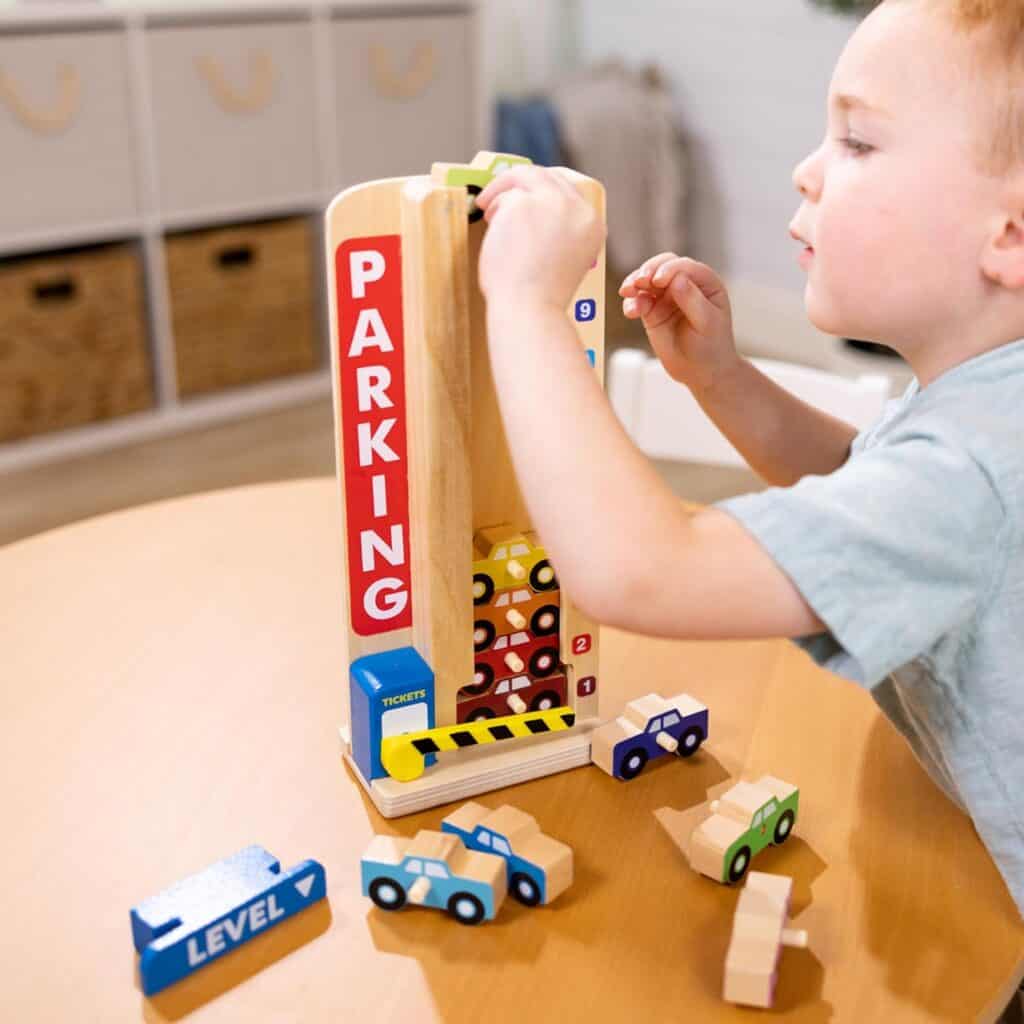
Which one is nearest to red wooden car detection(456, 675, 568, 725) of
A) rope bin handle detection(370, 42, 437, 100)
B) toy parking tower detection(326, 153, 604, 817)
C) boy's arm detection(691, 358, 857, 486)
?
toy parking tower detection(326, 153, 604, 817)

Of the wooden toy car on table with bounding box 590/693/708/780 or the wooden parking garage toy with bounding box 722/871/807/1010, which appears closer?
the wooden parking garage toy with bounding box 722/871/807/1010

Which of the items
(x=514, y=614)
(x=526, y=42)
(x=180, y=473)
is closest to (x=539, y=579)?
(x=514, y=614)

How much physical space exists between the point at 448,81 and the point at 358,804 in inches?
111

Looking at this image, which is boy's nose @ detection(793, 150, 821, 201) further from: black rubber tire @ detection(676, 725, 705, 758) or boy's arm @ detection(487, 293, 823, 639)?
black rubber tire @ detection(676, 725, 705, 758)

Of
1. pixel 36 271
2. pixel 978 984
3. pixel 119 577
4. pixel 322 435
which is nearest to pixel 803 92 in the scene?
pixel 322 435

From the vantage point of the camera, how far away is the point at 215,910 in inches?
24.9

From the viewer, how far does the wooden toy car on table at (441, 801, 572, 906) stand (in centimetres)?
67

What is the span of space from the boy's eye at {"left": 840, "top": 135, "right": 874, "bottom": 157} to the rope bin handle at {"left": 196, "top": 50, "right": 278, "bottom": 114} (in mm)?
2445

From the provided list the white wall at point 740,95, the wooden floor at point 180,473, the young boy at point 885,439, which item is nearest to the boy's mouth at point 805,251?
the young boy at point 885,439

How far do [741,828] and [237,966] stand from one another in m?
0.27

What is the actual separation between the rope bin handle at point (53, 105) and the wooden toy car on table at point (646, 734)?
2247 mm

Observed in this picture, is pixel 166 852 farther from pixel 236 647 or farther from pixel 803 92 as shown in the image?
pixel 803 92

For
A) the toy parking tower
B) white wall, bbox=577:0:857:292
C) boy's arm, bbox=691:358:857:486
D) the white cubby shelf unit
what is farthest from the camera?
white wall, bbox=577:0:857:292

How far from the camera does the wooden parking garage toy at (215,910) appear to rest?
61 centimetres
